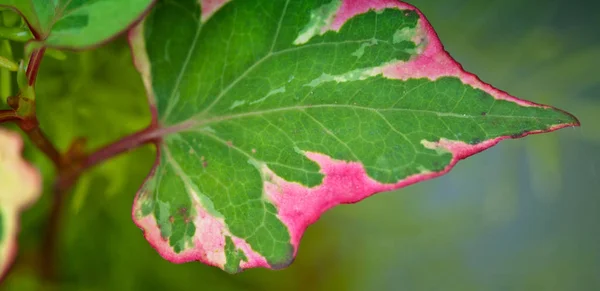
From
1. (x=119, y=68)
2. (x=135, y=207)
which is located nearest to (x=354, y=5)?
(x=135, y=207)

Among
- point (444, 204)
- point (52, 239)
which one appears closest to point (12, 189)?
point (52, 239)

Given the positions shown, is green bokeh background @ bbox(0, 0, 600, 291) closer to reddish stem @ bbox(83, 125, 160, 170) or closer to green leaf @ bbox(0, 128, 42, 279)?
reddish stem @ bbox(83, 125, 160, 170)

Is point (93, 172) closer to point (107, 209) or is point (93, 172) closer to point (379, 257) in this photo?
point (107, 209)

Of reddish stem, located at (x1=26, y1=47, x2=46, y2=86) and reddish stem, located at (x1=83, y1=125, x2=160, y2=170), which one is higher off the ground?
reddish stem, located at (x1=26, y1=47, x2=46, y2=86)

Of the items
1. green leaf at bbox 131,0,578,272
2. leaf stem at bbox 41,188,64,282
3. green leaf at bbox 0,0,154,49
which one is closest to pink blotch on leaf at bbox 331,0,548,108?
green leaf at bbox 131,0,578,272

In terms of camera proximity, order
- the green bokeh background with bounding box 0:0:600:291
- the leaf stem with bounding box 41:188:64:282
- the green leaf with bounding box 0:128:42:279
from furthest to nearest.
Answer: the green bokeh background with bounding box 0:0:600:291, the leaf stem with bounding box 41:188:64:282, the green leaf with bounding box 0:128:42:279

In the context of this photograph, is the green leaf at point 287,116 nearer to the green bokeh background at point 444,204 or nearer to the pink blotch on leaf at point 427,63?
the pink blotch on leaf at point 427,63

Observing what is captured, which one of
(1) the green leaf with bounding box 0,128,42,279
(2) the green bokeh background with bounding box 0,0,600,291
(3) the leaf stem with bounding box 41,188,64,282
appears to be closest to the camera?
(1) the green leaf with bounding box 0,128,42,279
